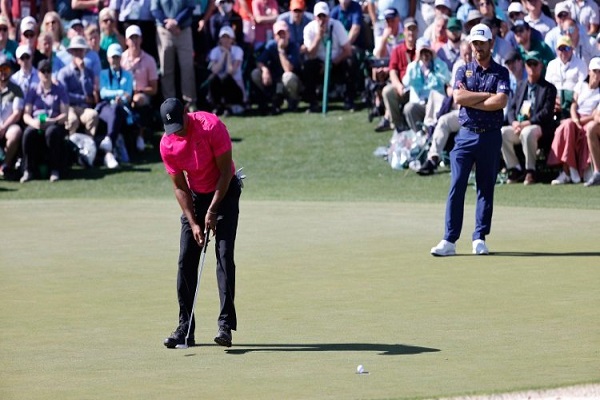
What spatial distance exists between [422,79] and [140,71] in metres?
4.62

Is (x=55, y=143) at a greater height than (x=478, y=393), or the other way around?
(x=478, y=393)

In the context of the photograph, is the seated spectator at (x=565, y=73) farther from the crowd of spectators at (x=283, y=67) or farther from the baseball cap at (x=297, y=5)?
the baseball cap at (x=297, y=5)

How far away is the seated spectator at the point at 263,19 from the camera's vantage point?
920 inches

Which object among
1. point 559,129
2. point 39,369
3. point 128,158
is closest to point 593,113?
point 559,129

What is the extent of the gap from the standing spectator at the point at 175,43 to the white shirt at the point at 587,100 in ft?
22.7

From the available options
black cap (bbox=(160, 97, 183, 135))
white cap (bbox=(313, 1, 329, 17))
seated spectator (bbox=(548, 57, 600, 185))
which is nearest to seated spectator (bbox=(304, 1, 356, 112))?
white cap (bbox=(313, 1, 329, 17))

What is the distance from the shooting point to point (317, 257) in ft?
42.7

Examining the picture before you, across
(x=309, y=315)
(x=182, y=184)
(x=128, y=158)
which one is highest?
(x=182, y=184)

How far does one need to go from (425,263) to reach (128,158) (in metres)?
9.41

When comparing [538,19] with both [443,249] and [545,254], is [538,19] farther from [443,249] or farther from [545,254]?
[443,249]

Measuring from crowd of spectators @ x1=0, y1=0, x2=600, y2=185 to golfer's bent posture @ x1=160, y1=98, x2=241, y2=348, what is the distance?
337 inches

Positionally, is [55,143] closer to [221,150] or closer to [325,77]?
[325,77]

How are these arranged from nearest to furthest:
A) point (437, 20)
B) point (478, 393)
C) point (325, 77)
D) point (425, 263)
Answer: point (478, 393), point (425, 263), point (437, 20), point (325, 77)

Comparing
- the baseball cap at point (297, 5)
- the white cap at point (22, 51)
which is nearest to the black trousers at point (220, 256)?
the white cap at point (22, 51)
